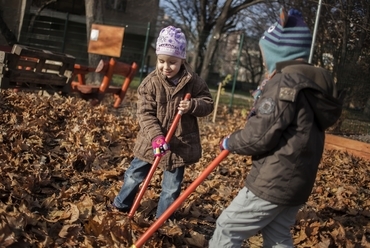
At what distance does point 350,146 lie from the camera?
711cm

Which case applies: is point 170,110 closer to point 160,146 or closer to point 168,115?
point 168,115

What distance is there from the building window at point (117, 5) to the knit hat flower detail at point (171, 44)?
2418 cm

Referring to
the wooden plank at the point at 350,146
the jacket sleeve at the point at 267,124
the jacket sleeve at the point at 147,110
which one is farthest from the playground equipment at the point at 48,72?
the jacket sleeve at the point at 267,124

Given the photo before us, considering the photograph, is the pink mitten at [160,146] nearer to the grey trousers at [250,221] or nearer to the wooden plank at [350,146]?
the grey trousers at [250,221]

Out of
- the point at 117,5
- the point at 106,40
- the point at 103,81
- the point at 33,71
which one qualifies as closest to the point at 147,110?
the point at 33,71

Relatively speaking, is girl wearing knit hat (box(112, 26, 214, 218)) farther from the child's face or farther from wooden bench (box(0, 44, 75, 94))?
wooden bench (box(0, 44, 75, 94))

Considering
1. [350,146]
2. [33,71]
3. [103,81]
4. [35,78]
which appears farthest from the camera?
[103,81]

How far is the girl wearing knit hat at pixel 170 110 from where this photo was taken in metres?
3.20

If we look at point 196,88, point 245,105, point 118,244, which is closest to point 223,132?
point 196,88

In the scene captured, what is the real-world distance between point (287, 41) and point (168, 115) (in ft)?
3.65

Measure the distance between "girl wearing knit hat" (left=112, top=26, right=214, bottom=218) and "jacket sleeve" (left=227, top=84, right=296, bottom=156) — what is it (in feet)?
2.75

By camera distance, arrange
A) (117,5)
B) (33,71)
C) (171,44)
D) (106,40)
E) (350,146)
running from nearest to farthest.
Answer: (171,44)
(350,146)
(33,71)
(106,40)
(117,5)

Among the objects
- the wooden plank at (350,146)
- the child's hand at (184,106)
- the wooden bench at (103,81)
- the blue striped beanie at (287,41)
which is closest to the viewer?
the blue striped beanie at (287,41)

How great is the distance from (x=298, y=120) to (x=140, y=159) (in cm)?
136
